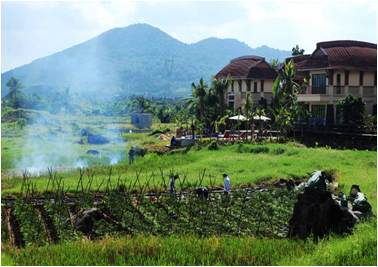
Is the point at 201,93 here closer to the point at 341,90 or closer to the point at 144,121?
the point at 341,90

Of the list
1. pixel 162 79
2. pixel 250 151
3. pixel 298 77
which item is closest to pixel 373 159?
pixel 250 151

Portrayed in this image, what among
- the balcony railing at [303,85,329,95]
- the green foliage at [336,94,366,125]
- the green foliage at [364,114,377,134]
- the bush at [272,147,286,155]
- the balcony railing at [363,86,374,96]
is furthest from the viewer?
the balcony railing at [363,86,374,96]

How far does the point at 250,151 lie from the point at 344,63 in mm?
7717

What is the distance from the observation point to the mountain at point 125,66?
13600 cm

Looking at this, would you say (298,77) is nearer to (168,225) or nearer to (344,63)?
(344,63)

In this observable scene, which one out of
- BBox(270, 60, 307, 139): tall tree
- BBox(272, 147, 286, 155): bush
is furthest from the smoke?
BBox(270, 60, 307, 139): tall tree

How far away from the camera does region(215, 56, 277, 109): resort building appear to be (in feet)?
119

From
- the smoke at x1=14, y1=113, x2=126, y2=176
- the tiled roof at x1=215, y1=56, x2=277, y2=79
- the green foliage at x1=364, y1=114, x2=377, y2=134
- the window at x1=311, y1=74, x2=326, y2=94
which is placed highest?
the tiled roof at x1=215, y1=56, x2=277, y2=79

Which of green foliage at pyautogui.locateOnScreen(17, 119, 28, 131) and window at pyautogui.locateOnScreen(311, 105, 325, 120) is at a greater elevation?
window at pyautogui.locateOnScreen(311, 105, 325, 120)

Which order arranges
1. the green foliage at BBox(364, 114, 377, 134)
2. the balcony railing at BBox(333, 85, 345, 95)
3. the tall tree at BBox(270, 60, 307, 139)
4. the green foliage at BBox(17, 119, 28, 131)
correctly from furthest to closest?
the green foliage at BBox(17, 119, 28, 131) < the balcony railing at BBox(333, 85, 345, 95) < the tall tree at BBox(270, 60, 307, 139) < the green foliage at BBox(364, 114, 377, 134)

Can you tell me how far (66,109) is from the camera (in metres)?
58.6

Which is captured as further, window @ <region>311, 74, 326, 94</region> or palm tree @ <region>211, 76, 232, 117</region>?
palm tree @ <region>211, 76, 232, 117</region>

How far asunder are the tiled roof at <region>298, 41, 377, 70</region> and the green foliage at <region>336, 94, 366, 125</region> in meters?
2.25

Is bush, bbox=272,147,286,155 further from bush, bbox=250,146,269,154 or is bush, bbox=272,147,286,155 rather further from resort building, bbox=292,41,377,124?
resort building, bbox=292,41,377,124
